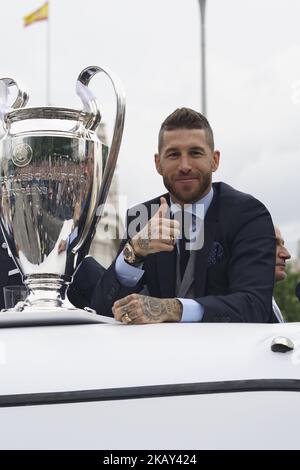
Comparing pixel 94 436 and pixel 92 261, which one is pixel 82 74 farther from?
pixel 94 436

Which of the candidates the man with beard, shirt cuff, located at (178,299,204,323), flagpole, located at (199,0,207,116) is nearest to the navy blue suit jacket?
the man with beard

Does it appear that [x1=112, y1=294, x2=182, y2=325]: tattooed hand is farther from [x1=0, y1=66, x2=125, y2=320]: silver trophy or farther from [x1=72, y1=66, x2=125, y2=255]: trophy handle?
[x1=72, y1=66, x2=125, y2=255]: trophy handle

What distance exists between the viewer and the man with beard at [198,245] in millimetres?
2148

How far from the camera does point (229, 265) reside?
2252 mm

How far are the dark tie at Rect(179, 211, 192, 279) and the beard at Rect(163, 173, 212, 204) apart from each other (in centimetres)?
5

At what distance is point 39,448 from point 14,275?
1.41 m

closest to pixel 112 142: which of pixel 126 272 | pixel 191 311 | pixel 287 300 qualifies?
pixel 126 272

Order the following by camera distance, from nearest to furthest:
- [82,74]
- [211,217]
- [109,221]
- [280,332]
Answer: [280,332] → [82,74] → [211,217] → [109,221]

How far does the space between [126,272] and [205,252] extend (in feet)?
Result: 0.74

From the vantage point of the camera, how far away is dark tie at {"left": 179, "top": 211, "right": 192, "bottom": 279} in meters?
2.31

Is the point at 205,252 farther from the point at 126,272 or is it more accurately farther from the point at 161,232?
the point at 161,232

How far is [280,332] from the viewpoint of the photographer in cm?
160

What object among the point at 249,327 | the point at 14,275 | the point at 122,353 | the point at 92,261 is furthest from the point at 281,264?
the point at 122,353

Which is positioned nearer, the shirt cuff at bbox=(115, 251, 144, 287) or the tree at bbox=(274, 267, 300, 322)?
the shirt cuff at bbox=(115, 251, 144, 287)
